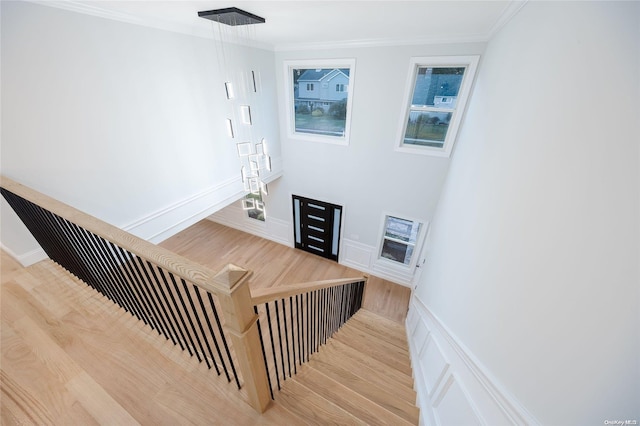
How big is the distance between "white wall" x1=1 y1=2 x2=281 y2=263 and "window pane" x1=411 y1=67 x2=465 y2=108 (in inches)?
104

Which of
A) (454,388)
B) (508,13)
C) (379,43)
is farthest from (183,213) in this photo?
(508,13)

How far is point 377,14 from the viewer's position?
234 cm

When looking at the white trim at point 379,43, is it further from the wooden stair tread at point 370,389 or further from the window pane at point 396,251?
the wooden stair tread at point 370,389

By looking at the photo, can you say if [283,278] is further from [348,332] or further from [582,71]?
[582,71]

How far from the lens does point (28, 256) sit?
226 centimetres

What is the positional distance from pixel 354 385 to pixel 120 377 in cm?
160

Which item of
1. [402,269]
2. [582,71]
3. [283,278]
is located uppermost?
[582,71]

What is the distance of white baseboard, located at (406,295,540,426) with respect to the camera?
3.69ft

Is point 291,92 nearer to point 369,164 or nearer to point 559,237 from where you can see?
point 369,164

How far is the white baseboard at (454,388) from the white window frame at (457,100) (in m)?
2.49

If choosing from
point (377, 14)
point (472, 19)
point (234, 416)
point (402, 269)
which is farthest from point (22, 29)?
point (402, 269)

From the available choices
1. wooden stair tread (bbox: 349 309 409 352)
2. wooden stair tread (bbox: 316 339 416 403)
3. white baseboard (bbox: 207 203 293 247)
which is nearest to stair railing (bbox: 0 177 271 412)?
wooden stair tread (bbox: 316 339 416 403)

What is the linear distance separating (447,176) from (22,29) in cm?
471

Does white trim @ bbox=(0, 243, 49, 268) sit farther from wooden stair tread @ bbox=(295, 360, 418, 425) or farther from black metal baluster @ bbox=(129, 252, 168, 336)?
wooden stair tread @ bbox=(295, 360, 418, 425)
